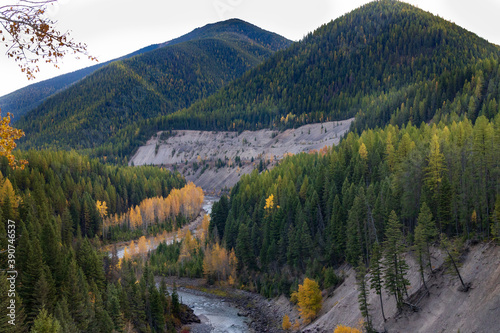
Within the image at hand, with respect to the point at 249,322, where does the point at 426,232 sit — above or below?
above

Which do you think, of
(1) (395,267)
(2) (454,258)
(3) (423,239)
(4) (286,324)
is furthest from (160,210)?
(2) (454,258)

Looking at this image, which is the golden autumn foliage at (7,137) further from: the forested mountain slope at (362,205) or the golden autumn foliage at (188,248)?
the golden autumn foliage at (188,248)

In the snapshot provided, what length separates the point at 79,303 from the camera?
164ft

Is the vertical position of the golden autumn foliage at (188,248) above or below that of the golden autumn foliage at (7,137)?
below

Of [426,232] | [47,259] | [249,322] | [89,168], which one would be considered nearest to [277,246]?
[249,322]

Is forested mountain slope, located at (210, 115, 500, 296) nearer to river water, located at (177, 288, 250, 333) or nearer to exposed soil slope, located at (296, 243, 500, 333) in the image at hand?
exposed soil slope, located at (296, 243, 500, 333)

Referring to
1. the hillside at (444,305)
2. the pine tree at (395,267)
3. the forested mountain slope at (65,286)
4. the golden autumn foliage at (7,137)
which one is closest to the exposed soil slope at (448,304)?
the hillside at (444,305)

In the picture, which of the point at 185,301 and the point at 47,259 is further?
the point at 185,301

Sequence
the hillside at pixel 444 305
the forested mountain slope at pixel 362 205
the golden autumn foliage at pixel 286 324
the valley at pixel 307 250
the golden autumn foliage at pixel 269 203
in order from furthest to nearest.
A: the golden autumn foliage at pixel 269 203, the golden autumn foliage at pixel 286 324, the forested mountain slope at pixel 362 205, the valley at pixel 307 250, the hillside at pixel 444 305

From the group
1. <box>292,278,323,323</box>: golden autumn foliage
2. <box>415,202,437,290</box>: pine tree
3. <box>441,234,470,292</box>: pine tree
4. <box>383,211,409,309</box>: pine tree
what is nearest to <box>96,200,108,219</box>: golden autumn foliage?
<box>292,278,323,323</box>: golden autumn foliage

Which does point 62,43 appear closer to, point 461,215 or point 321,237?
point 461,215

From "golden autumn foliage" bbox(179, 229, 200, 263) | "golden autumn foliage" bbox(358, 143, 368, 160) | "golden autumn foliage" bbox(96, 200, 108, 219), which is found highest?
"golden autumn foliage" bbox(358, 143, 368, 160)

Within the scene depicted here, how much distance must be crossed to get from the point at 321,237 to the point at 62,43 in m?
79.9

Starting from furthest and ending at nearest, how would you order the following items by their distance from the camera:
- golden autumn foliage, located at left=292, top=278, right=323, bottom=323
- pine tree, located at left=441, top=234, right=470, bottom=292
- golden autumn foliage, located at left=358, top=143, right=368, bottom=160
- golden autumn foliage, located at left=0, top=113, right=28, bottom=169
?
golden autumn foliage, located at left=358, top=143, right=368, bottom=160
golden autumn foliage, located at left=292, top=278, right=323, bottom=323
pine tree, located at left=441, top=234, right=470, bottom=292
golden autumn foliage, located at left=0, top=113, right=28, bottom=169
